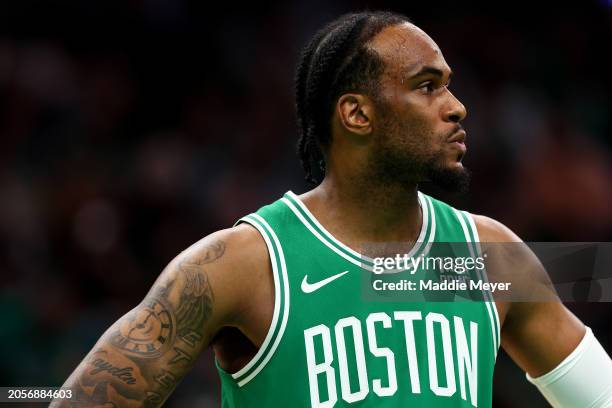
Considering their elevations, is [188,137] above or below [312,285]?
above

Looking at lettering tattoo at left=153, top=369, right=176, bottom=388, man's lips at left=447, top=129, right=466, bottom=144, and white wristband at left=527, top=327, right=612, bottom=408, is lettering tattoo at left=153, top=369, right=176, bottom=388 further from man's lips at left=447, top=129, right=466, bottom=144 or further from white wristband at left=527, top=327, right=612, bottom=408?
white wristband at left=527, top=327, right=612, bottom=408

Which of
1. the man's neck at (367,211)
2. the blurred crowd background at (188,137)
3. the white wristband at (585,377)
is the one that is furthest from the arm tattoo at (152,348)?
the blurred crowd background at (188,137)

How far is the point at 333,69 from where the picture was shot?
11.1ft

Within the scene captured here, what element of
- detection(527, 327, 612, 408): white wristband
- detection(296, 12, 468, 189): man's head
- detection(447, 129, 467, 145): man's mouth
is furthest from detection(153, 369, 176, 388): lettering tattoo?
detection(527, 327, 612, 408): white wristband

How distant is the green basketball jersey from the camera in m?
3.04

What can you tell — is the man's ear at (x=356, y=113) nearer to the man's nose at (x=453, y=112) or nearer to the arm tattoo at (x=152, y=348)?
the man's nose at (x=453, y=112)

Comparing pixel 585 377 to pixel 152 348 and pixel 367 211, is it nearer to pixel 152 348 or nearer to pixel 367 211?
pixel 367 211

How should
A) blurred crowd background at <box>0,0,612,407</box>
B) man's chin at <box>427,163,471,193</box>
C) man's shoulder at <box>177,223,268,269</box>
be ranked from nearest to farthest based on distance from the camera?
1. man's shoulder at <box>177,223,268,269</box>
2. man's chin at <box>427,163,471,193</box>
3. blurred crowd background at <box>0,0,612,407</box>

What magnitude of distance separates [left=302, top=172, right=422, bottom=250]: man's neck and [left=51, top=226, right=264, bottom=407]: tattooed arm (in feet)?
1.42

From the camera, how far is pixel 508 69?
776 centimetres

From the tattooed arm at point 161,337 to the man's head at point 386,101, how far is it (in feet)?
2.09

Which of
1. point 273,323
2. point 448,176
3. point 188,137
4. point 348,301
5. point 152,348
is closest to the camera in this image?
point 152,348

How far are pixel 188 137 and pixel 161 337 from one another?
4463mm

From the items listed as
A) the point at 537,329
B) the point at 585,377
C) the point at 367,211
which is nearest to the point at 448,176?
the point at 367,211
